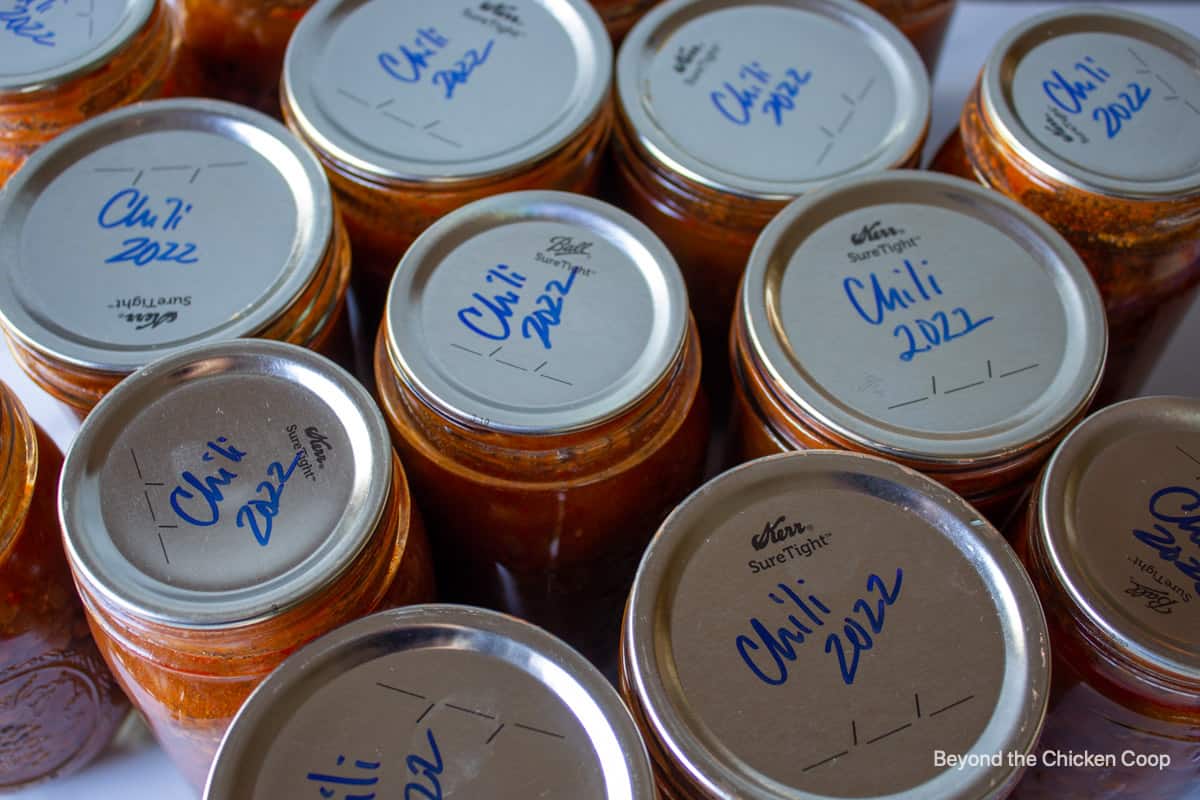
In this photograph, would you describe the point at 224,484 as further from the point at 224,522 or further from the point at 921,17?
the point at 921,17

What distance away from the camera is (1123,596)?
0.63 m

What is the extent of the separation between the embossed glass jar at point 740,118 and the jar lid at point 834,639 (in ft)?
0.87

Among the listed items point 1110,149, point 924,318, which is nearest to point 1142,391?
point 1110,149

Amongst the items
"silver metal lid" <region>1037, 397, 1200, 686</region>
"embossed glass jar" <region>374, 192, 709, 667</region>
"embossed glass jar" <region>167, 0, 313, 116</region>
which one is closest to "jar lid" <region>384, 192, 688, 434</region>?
"embossed glass jar" <region>374, 192, 709, 667</region>

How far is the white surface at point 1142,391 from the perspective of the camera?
840 millimetres

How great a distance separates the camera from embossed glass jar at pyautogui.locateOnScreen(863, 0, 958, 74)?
1060 mm

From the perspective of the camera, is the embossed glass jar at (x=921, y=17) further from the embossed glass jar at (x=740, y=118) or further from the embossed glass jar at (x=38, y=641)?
the embossed glass jar at (x=38, y=641)

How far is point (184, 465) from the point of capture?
646 mm

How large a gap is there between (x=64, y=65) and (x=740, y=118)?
0.55m

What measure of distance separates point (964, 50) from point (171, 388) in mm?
1070

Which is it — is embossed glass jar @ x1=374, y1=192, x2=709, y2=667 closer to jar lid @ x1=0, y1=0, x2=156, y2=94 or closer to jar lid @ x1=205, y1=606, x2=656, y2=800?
jar lid @ x1=205, y1=606, x2=656, y2=800

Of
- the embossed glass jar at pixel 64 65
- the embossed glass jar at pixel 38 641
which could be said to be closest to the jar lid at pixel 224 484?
the embossed glass jar at pixel 38 641

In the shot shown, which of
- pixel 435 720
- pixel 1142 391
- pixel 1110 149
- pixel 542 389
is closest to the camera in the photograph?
pixel 435 720

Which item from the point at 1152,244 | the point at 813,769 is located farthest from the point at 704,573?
the point at 1152,244
